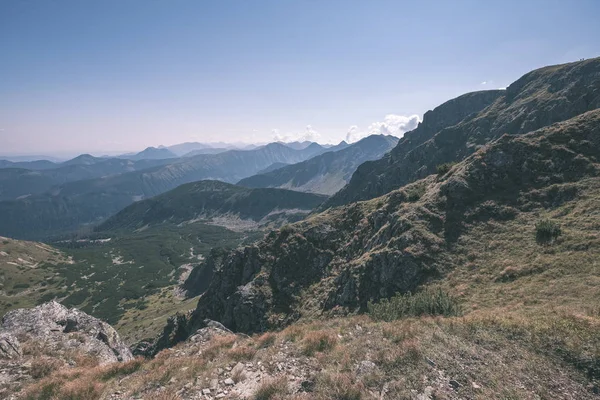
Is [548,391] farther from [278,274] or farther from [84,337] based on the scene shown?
[278,274]

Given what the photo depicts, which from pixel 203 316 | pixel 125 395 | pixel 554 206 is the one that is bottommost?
pixel 203 316

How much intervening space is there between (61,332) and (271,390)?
78.6ft

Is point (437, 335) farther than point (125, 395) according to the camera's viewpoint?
Yes

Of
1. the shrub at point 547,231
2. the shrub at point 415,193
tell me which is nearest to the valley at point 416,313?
the shrub at point 547,231

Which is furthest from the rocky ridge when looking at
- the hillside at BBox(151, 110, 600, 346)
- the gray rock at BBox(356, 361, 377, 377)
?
the hillside at BBox(151, 110, 600, 346)

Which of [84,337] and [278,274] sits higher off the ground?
[84,337]

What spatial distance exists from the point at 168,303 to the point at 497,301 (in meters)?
205

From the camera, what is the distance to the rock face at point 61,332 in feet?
74.6

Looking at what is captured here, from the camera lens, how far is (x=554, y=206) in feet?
133

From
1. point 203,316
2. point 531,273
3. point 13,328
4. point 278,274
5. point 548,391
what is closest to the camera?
point 548,391

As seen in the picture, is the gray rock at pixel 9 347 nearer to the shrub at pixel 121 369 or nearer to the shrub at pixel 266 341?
the shrub at pixel 121 369

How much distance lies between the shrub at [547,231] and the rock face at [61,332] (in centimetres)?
4589

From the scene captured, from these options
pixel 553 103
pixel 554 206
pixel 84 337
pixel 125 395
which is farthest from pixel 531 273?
pixel 553 103

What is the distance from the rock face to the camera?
2273 cm
